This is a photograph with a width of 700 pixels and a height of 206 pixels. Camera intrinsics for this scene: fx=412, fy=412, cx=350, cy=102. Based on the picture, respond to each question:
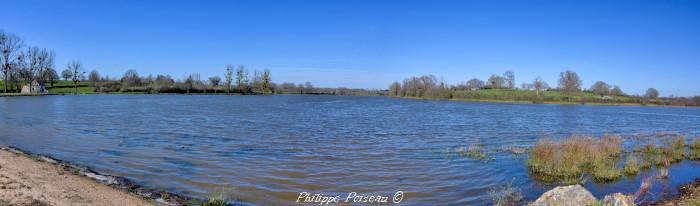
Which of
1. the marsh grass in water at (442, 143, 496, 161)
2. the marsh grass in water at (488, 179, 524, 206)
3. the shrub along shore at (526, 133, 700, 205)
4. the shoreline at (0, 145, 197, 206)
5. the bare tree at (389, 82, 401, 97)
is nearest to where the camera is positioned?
the shoreline at (0, 145, 197, 206)

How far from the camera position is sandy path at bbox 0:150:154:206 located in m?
8.01

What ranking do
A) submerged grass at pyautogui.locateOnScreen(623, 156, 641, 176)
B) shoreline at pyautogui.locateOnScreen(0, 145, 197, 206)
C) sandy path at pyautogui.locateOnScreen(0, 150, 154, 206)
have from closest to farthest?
1. sandy path at pyautogui.locateOnScreen(0, 150, 154, 206)
2. shoreline at pyautogui.locateOnScreen(0, 145, 197, 206)
3. submerged grass at pyautogui.locateOnScreen(623, 156, 641, 176)

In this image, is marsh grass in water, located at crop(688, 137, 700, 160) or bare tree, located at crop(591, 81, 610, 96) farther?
bare tree, located at crop(591, 81, 610, 96)

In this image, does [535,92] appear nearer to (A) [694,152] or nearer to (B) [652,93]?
(B) [652,93]

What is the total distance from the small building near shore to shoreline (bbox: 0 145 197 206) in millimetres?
89890

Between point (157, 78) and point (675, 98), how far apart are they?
16266cm

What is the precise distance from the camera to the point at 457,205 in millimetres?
9836

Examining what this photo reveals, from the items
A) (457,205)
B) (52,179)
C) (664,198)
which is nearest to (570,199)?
(457,205)

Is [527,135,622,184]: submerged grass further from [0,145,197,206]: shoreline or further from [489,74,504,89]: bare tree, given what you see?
[489,74,504,89]: bare tree

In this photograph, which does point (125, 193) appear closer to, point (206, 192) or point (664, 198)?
point (206, 192)

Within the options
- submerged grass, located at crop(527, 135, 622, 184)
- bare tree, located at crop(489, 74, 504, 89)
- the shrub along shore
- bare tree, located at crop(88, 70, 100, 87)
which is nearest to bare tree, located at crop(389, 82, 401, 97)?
bare tree, located at crop(489, 74, 504, 89)

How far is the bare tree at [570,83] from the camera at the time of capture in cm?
13488

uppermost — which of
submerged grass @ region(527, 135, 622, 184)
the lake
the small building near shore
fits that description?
the small building near shore

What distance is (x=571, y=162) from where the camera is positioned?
13.8m
